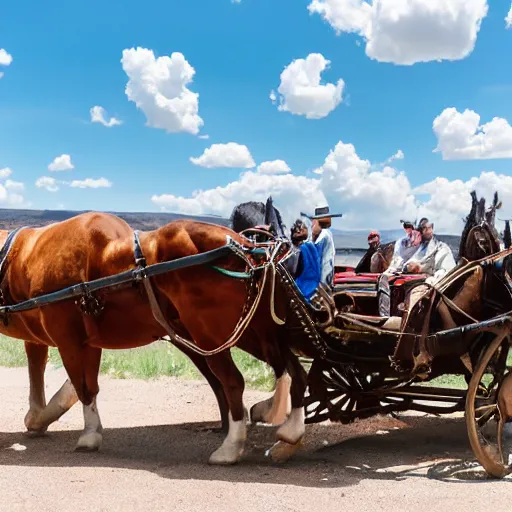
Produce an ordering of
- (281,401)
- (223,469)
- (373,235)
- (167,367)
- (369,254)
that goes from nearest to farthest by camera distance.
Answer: (223,469), (281,401), (369,254), (373,235), (167,367)

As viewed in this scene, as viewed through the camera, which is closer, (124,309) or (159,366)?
(124,309)

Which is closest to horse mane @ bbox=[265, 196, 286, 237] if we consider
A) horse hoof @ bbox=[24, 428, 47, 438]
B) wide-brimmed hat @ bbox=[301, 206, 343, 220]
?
wide-brimmed hat @ bbox=[301, 206, 343, 220]

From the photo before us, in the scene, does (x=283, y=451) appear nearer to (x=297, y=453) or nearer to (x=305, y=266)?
(x=297, y=453)

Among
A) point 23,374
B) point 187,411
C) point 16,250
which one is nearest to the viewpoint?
point 16,250

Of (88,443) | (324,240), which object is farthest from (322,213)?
(88,443)

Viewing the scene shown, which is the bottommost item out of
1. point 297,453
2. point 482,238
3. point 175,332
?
point 297,453

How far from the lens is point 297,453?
579 cm

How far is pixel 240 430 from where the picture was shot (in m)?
5.32

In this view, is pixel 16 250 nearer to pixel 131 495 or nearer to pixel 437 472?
pixel 131 495

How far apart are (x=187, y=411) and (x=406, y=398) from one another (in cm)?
294

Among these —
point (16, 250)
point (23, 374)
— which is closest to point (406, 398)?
point (16, 250)

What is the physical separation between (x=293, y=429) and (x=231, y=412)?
50cm

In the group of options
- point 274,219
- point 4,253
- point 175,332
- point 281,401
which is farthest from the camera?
point 274,219

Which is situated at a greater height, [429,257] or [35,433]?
[429,257]
